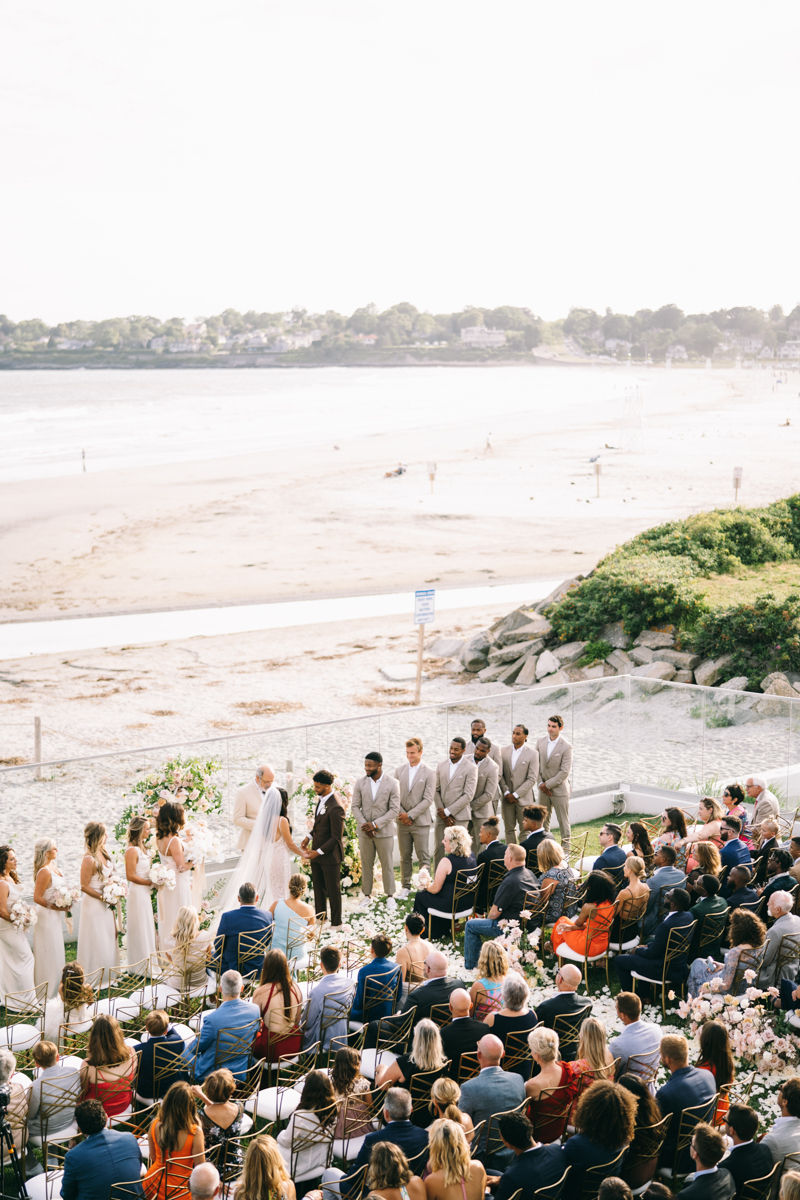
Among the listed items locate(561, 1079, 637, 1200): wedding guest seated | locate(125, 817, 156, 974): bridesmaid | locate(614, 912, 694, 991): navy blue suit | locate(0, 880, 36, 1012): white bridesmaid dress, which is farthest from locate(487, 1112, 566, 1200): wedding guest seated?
locate(0, 880, 36, 1012): white bridesmaid dress

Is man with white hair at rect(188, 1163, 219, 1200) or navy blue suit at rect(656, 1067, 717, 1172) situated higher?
man with white hair at rect(188, 1163, 219, 1200)

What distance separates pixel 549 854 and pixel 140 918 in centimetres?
400

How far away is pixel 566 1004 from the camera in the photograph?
26.5 feet

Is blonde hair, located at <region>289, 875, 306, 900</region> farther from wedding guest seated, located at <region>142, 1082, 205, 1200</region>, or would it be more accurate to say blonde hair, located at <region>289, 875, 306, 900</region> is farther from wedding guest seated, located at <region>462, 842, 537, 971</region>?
wedding guest seated, located at <region>142, 1082, 205, 1200</region>

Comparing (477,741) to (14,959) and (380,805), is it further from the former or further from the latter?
(14,959)

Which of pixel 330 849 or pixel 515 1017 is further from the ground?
pixel 515 1017

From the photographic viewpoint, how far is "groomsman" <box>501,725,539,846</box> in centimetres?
1345

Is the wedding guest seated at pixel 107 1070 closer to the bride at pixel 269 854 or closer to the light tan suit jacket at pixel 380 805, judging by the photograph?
the bride at pixel 269 854

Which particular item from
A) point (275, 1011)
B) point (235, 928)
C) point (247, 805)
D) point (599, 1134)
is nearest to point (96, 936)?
point (235, 928)

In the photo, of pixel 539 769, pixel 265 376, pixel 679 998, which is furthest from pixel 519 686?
pixel 265 376

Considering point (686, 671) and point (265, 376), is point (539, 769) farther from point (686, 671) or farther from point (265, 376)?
point (265, 376)

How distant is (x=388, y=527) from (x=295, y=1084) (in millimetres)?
34288

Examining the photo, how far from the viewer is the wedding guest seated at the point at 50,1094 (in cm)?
726

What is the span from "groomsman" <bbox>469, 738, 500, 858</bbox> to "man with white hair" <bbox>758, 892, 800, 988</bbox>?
4.37 meters
